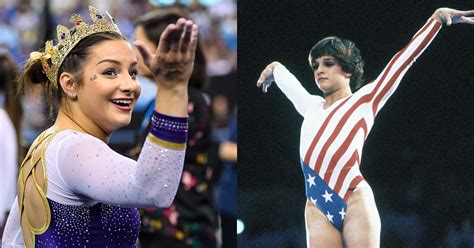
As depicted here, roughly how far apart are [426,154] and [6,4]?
8.74 meters

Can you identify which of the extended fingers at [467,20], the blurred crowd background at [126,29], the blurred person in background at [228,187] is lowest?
the blurred person in background at [228,187]

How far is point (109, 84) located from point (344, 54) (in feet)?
2.54

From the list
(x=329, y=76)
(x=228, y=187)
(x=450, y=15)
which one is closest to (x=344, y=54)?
(x=329, y=76)

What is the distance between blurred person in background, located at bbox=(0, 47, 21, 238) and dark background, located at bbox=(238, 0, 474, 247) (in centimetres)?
261

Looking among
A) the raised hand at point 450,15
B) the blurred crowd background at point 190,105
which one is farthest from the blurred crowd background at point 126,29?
the raised hand at point 450,15

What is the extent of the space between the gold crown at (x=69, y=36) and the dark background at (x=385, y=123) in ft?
1.46

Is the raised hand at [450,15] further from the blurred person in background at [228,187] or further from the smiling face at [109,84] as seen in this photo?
the blurred person in background at [228,187]

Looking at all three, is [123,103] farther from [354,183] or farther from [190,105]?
[190,105]

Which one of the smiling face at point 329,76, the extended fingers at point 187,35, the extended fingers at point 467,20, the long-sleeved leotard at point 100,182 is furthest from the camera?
the smiling face at point 329,76

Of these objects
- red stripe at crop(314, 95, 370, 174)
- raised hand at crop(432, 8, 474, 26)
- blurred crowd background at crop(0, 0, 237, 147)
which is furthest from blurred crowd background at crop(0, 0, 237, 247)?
raised hand at crop(432, 8, 474, 26)

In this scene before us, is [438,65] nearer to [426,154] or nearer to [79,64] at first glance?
[426,154]

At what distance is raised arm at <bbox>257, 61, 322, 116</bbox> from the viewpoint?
2906 mm

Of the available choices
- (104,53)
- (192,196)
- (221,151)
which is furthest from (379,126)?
(221,151)

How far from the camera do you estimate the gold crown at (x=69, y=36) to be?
263cm
